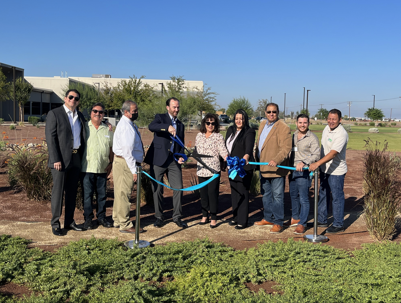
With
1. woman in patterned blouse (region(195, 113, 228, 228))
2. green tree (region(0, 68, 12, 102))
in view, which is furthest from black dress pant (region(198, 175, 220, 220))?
green tree (region(0, 68, 12, 102))

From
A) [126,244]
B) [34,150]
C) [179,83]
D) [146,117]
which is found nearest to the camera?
[126,244]

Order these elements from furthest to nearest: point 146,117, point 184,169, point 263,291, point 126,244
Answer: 1. point 146,117
2. point 184,169
3. point 126,244
4. point 263,291

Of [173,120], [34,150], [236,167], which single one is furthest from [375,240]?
[34,150]

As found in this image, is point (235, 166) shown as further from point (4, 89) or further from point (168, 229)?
point (4, 89)

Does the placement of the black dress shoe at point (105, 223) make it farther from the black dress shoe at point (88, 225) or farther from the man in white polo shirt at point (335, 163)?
the man in white polo shirt at point (335, 163)

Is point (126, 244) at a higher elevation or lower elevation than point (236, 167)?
lower

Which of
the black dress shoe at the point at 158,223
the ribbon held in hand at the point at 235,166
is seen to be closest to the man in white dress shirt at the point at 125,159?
the black dress shoe at the point at 158,223

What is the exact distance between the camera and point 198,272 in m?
3.68

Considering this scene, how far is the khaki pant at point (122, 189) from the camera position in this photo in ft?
17.2

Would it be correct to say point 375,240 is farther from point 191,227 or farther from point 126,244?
point 126,244

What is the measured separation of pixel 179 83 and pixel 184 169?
127ft

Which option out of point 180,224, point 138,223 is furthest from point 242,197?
point 138,223

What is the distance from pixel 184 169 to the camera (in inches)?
438

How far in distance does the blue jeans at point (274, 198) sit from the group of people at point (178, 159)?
0.02 metres
